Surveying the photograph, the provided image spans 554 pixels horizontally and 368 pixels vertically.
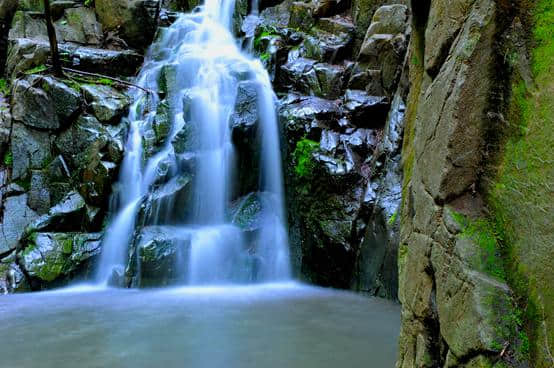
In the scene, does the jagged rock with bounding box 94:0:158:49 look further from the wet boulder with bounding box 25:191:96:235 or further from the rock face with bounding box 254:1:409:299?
the wet boulder with bounding box 25:191:96:235

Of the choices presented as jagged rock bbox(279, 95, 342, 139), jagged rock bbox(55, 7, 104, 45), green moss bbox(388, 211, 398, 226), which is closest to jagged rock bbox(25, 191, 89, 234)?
jagged rock bbox(279, 95, 342, 139)

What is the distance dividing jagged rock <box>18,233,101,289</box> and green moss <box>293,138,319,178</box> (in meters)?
4.70

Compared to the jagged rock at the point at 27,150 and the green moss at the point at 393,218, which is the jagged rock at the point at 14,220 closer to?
the jagged rock at the point at 27,150

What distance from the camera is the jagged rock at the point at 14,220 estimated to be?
9.19m

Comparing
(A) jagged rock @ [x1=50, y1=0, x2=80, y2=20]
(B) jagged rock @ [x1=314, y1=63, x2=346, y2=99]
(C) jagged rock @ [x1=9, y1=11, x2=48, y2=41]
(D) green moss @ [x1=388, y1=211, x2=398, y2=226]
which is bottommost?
(D) green moss @ [x1=388, y1=211, x2=398, y2=226]

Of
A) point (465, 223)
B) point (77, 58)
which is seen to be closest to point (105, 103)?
point (77, 58)

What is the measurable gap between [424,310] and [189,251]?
6.43m

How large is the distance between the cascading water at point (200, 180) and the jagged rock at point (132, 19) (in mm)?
3622

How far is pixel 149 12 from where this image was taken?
15.0 m

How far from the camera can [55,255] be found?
8.55 metres

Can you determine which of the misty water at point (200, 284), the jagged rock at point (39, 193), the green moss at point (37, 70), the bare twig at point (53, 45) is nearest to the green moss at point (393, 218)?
the misty water at point (200, 284)

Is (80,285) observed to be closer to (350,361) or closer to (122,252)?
(122,252)

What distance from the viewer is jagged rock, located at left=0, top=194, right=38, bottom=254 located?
9.19 metres

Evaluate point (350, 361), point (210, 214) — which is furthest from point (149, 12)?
point (350, 361)
